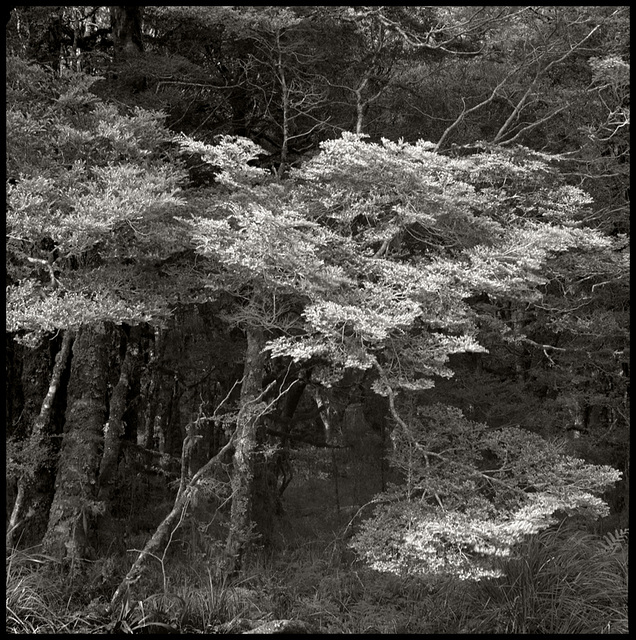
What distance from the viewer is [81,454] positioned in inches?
286

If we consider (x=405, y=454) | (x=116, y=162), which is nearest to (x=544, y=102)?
(x=405, y=454)

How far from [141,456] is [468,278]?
5836 millimetres

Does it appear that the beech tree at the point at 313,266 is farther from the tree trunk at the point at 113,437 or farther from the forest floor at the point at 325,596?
the tree trunk at the point at 113,437

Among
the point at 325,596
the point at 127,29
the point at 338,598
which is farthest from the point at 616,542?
the point at 127,29

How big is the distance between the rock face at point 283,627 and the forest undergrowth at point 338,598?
0.13 m

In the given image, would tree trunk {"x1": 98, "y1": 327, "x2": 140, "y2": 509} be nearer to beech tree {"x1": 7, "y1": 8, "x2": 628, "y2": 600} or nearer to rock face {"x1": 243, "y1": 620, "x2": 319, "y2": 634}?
beech tree {"x1": 7, "y1": 8, "x2": 628, "y2": 600}

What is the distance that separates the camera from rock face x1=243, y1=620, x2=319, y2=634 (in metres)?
5.67

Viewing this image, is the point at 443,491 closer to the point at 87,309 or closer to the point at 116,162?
the point at 87,309

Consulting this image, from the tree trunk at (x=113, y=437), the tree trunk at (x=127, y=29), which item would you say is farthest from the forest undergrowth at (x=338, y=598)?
the tree trunk at (x=127, y=29)

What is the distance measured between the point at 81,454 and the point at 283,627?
9.17ft

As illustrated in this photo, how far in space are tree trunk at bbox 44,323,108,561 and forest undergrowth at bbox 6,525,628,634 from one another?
26 cm

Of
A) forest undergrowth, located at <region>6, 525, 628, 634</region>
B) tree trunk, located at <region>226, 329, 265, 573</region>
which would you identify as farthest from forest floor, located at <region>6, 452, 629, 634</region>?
tree trunk, located at <region>226, 329, 265, 573</region>

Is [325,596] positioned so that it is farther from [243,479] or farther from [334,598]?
[243,479]

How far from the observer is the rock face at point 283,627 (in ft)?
18.6
